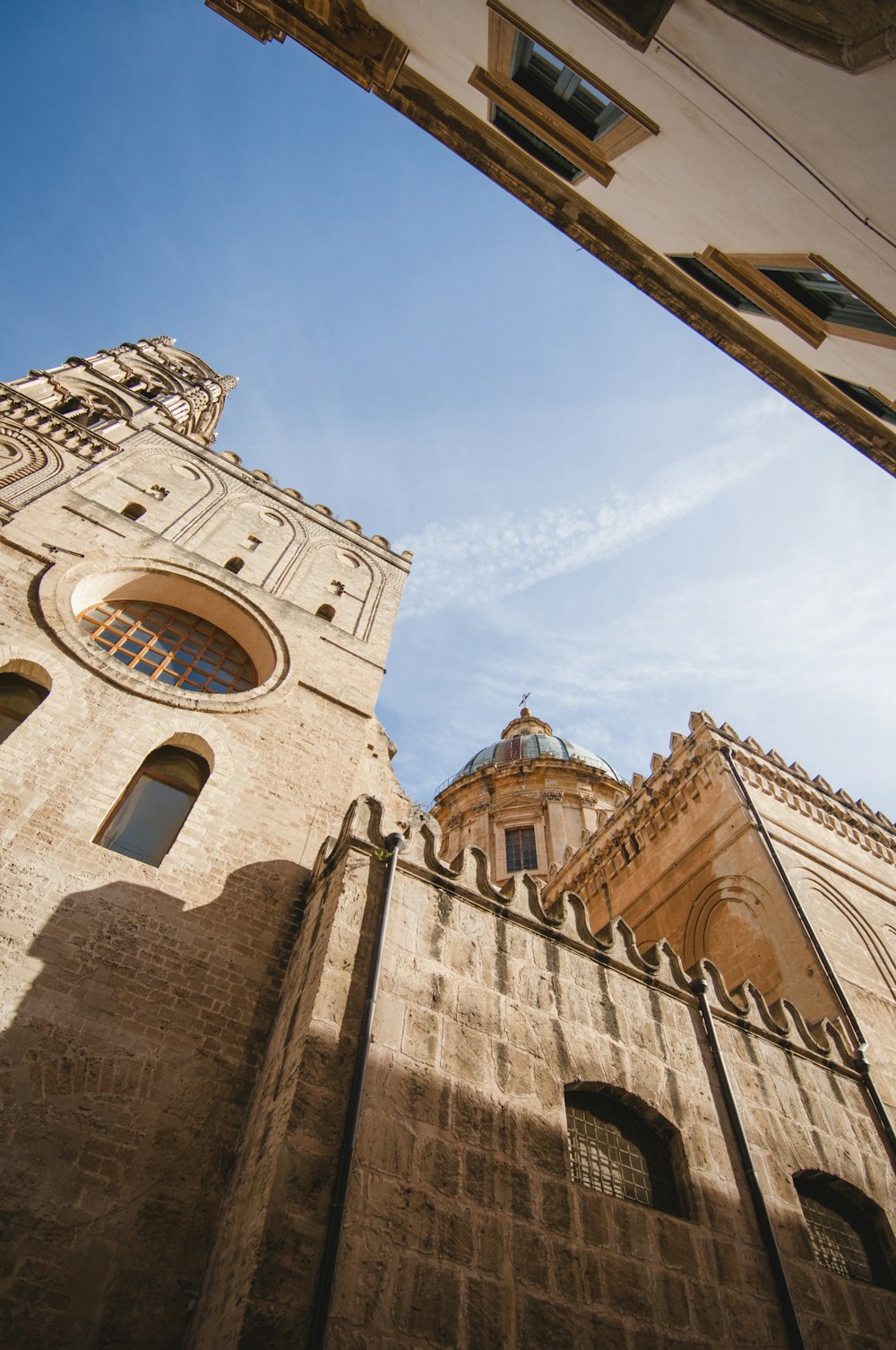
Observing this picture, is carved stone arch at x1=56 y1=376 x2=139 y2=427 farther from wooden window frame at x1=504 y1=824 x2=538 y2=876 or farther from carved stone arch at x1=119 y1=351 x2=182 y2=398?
wooden window frame at x1=504 y1=824 x2=538 y2=876

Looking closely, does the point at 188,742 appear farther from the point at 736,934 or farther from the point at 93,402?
the point at 93,402

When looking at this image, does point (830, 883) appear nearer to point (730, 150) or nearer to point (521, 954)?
point (521, 954)

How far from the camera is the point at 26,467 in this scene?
12.1m

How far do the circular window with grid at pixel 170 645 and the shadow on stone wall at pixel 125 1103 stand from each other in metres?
4.05

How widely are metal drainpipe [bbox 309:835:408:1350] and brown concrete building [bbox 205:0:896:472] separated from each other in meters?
6.74

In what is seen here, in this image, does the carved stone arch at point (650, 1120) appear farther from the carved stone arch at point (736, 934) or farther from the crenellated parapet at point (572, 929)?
the carved stone arch at point (736, 934)

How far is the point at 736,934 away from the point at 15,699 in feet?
36.0

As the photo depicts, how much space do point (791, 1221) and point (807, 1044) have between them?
2262 millimetres

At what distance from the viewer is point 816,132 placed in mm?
4820

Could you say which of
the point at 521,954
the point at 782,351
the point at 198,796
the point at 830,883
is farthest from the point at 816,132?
the point at 830,883

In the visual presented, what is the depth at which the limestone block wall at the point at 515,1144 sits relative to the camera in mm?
4379

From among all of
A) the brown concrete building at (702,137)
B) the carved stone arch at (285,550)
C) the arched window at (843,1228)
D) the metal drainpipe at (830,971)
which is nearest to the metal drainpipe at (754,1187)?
the arched window at (843,1228)

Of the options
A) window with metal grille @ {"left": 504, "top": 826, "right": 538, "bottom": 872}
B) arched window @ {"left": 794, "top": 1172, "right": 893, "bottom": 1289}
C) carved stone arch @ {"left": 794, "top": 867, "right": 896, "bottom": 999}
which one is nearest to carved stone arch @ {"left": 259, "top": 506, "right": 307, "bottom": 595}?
carved stone arch @ {"left": 794, "top": 867, "right": 896, "bottom": 999}

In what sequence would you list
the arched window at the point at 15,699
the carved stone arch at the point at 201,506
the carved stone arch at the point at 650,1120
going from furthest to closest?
the carved stone arch at the point at 201,506
the arched window at the point at 15,699
the carved stone arch at the point at 650,1120
